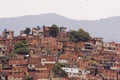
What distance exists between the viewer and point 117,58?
266 ft

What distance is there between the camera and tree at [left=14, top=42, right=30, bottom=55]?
74125 millimetres

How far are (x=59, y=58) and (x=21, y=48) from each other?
4.39 m

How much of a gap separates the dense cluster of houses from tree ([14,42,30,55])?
2.03ft

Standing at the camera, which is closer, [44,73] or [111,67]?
[44,73]

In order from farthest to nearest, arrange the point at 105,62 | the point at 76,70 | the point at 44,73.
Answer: the point at 105,62 < the point at 76,70 < the point at 44,73

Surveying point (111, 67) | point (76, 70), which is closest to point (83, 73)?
point (76, 70)

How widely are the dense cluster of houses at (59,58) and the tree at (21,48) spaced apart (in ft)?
2.03

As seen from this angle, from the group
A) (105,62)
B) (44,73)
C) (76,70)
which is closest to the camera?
(44,73)

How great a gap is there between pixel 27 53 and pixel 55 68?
20.7 feet

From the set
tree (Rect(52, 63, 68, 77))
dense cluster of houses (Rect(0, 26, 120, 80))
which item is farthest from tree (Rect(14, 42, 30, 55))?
tree (Rect(52, 63, 68, 77))

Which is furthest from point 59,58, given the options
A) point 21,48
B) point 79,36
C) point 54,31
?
point 79,36

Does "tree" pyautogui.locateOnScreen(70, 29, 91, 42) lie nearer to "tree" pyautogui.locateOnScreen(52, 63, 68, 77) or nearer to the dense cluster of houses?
the dense cluster of houses

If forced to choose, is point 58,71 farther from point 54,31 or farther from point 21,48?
point 54,31

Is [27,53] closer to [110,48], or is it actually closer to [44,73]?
[44,73]
